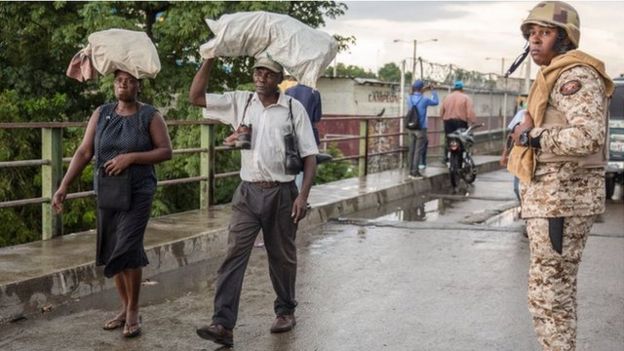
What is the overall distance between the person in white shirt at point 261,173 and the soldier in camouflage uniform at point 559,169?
162 cm

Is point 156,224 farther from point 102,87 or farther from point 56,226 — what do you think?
point 102,87

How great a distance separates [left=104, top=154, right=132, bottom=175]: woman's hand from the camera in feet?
16.6

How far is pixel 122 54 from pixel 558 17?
8.37 ft

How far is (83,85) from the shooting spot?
2120 cm

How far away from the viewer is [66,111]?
20.6 metres

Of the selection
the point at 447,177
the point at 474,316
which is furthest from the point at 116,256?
the point at 447,177

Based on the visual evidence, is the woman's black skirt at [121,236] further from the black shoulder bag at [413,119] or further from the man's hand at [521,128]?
the black shoulder bag at [413,119]

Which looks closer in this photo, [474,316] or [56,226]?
[474,316]

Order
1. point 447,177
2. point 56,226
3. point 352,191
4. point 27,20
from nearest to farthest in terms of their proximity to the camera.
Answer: point 56,226 → point 352,191 → point 447,177 → point 27,20

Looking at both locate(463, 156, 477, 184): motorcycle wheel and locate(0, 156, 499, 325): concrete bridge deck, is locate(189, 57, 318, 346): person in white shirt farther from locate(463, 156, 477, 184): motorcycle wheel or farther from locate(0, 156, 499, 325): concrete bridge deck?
locate(463, 156, 477, 184): motorcycle wheel

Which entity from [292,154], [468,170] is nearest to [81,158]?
[292,154]

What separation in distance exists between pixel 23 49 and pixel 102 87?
3828mm

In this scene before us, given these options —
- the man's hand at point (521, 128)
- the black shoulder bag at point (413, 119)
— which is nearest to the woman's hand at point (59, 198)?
the man's hand at point (521, 128)

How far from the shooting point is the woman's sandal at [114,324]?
542cm
